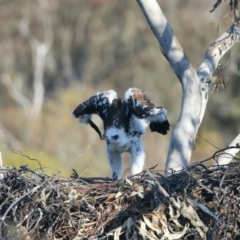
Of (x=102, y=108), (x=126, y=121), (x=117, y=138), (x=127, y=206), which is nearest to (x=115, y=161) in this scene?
(x=117, y=138)

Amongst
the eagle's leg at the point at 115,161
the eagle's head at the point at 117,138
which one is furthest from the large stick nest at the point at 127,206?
the eagle's leg at the point at 115,161

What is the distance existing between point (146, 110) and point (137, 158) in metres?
0.59

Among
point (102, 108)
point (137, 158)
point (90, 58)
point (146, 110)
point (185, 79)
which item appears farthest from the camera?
point (90, 58)

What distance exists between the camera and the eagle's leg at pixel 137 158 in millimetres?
9875

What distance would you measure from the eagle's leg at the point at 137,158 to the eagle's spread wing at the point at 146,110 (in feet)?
1.07

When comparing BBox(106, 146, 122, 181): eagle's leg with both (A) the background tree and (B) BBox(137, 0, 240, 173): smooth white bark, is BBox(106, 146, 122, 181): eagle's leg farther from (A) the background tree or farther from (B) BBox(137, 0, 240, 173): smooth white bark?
(A) the background tree

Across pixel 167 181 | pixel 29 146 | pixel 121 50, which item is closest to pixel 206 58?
pixel 167 181

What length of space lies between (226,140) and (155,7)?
2201 centimetres

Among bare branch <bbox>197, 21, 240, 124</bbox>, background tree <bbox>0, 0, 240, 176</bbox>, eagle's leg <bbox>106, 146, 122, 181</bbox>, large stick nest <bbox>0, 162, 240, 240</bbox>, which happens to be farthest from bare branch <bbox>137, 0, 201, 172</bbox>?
background tree <bbox>0, 0, 240, 176</bbox>

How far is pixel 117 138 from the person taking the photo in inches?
394

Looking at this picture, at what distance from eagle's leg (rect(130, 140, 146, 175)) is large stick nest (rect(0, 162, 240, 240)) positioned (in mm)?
1781

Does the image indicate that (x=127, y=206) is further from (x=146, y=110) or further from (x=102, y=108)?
(x=102, y=108)

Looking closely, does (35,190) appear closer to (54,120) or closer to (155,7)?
(155,7)

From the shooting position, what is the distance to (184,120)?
915cm
